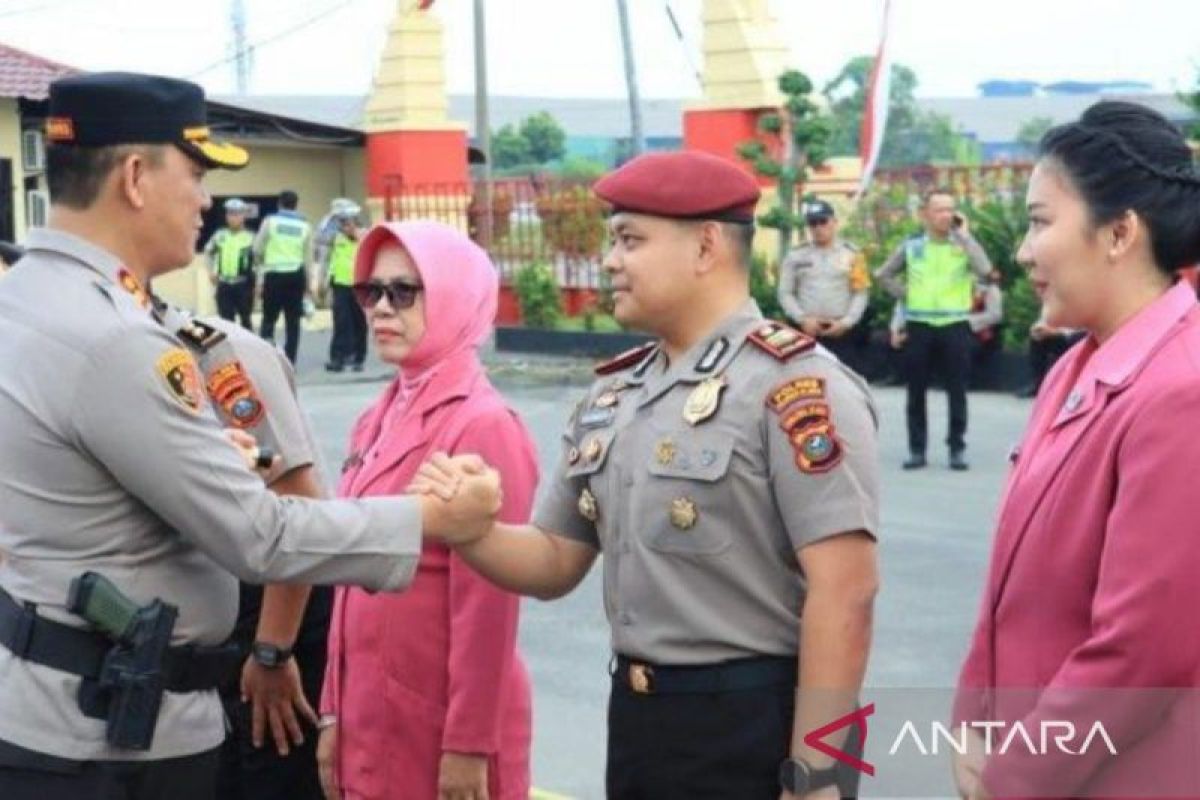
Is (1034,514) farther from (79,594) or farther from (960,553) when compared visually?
(960,553)

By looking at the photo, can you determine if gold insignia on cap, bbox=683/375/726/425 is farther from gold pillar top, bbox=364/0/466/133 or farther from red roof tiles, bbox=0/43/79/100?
gold pillar top, bbox=364/0/466/133

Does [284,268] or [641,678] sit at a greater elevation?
[641,678]

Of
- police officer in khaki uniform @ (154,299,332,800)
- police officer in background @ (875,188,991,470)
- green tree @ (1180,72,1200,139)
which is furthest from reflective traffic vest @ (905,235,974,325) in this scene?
police officer in khaki uniform @ (154,299,332,800)

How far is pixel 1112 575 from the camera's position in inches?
112

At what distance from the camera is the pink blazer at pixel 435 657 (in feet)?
13.0

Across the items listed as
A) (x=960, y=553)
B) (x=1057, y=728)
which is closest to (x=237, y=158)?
(x=1057, y=728)

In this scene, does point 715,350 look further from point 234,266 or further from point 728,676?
point 234,266

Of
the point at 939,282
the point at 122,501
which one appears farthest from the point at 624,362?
the point at 939,282

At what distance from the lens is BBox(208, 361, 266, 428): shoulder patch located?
4.23m

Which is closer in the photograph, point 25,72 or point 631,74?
point 25,72

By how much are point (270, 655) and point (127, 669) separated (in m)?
0.99

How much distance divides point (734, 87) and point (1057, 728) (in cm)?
1927

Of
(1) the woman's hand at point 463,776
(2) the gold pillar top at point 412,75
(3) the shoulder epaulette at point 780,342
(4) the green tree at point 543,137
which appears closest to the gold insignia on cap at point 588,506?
(3) the shoulder epaulette at point 780,342

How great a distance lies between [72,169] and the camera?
351 centimetres
